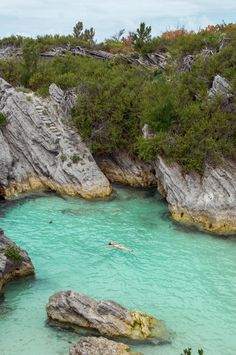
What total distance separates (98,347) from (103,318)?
1.99 meters

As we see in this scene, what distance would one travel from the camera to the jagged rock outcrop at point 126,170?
36875 mm

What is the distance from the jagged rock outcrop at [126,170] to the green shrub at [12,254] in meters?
16.9

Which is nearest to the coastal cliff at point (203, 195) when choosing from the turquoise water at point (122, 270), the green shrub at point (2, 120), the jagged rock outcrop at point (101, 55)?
the turquoise water at point (122, 270)

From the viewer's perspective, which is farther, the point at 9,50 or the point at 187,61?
the point at 9,50

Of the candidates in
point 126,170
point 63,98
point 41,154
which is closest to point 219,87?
point 126,170

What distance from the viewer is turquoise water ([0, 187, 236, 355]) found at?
1794cm

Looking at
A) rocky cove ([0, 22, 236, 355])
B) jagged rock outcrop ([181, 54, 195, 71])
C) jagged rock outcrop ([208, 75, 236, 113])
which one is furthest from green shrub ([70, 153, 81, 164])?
jagged rock outcrop ([181, 54, 195, 71])

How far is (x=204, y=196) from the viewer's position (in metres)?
29.2

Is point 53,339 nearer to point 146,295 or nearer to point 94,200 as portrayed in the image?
point 146,295

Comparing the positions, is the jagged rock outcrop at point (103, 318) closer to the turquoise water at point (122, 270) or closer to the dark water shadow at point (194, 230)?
the turquoise water at point (122, 270)

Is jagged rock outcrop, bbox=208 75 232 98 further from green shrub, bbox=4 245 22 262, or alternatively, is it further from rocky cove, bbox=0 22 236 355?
green shrub, bbox=4 245 22 262

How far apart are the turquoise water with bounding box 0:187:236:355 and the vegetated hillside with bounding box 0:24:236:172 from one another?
517 centimetres

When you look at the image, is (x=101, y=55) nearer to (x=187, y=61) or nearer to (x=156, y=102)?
(x=187, y=61)

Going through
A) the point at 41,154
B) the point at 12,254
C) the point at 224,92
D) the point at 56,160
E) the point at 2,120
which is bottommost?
the point at 12,254
